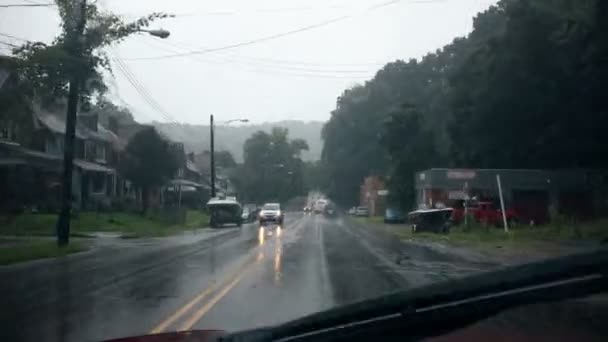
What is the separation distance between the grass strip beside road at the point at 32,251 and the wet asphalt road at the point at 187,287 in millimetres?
744

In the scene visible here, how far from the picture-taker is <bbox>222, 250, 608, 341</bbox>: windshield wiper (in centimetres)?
255

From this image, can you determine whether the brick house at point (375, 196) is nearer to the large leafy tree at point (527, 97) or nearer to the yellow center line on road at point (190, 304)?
the large leafy tree at point (527, 97)

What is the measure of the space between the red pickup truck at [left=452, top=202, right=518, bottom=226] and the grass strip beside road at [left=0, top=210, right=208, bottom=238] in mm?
15621

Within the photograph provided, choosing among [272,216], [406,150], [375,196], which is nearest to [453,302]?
[272,216]

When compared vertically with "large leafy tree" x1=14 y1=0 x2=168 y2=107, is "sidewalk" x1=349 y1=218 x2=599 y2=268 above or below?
below

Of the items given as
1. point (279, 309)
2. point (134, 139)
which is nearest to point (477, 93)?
point (134, 139)

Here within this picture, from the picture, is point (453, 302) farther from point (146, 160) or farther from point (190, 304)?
point (146, 160)

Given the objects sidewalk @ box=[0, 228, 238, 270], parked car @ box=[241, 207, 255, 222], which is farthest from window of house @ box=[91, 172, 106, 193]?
sidewalk @ box=[0, 228, 238, 270]

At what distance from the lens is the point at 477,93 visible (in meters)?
48.0

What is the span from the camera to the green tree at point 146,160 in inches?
2030

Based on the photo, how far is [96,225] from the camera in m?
39.2

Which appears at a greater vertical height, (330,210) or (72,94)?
(72,94)

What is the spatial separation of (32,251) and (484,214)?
2426 centimetres

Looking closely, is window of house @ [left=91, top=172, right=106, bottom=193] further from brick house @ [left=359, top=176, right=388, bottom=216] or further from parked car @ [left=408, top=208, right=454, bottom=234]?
parked car @ [left=408, top=208, right=454, bottom=234]
